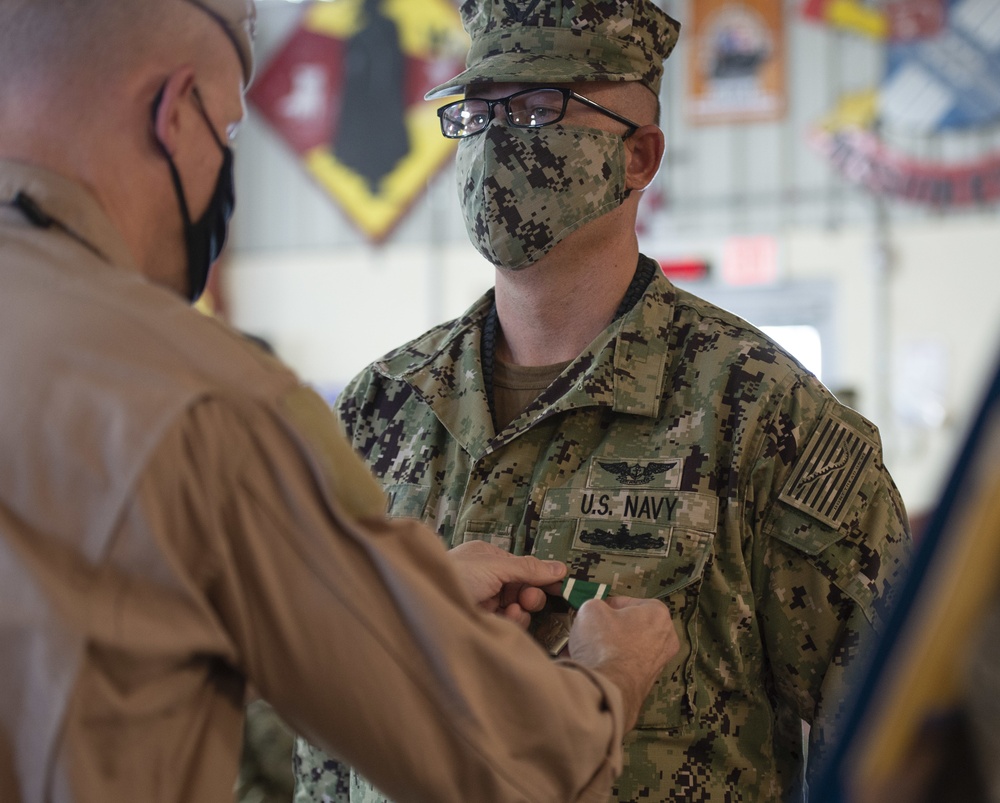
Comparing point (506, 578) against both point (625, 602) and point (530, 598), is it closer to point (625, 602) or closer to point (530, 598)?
point (530, 598)

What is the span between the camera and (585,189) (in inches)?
83.0

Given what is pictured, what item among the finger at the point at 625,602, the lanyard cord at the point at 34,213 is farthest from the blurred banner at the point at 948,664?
the finger at the point at 625,602

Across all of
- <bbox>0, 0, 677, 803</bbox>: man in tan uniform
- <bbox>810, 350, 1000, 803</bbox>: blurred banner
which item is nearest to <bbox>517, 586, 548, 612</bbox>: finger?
<bbox>0, 0, 677, 803</bbox>: man in tan uniform

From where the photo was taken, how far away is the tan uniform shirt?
1.03m

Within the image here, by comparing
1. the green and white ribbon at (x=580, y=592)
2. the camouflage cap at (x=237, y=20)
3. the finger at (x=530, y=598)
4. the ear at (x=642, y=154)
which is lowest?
the finger at (x=530, y=598)

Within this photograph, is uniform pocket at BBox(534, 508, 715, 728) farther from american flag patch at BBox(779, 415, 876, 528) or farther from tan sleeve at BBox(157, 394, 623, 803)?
tan sleeve at BBox(157, 394, 623, 803)

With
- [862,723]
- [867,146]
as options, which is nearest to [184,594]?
[862,723]

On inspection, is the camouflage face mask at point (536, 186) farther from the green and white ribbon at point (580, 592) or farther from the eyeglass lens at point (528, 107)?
the green and white ribbon at point (580, 592)

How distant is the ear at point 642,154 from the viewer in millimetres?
2203

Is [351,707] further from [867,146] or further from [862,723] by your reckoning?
[867,146]

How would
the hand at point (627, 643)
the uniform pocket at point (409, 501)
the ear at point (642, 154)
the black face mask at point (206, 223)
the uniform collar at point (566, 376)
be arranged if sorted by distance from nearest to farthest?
the black face mask at point (206, 223), the hand at point (627, 643), the uniform collar at point (566, 376), the uniform pocket at point (409, 501), the ear at point (642, 154)

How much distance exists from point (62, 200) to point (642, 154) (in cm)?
132

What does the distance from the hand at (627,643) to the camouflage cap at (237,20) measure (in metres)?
0.91

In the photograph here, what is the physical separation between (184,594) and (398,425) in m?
1.19
